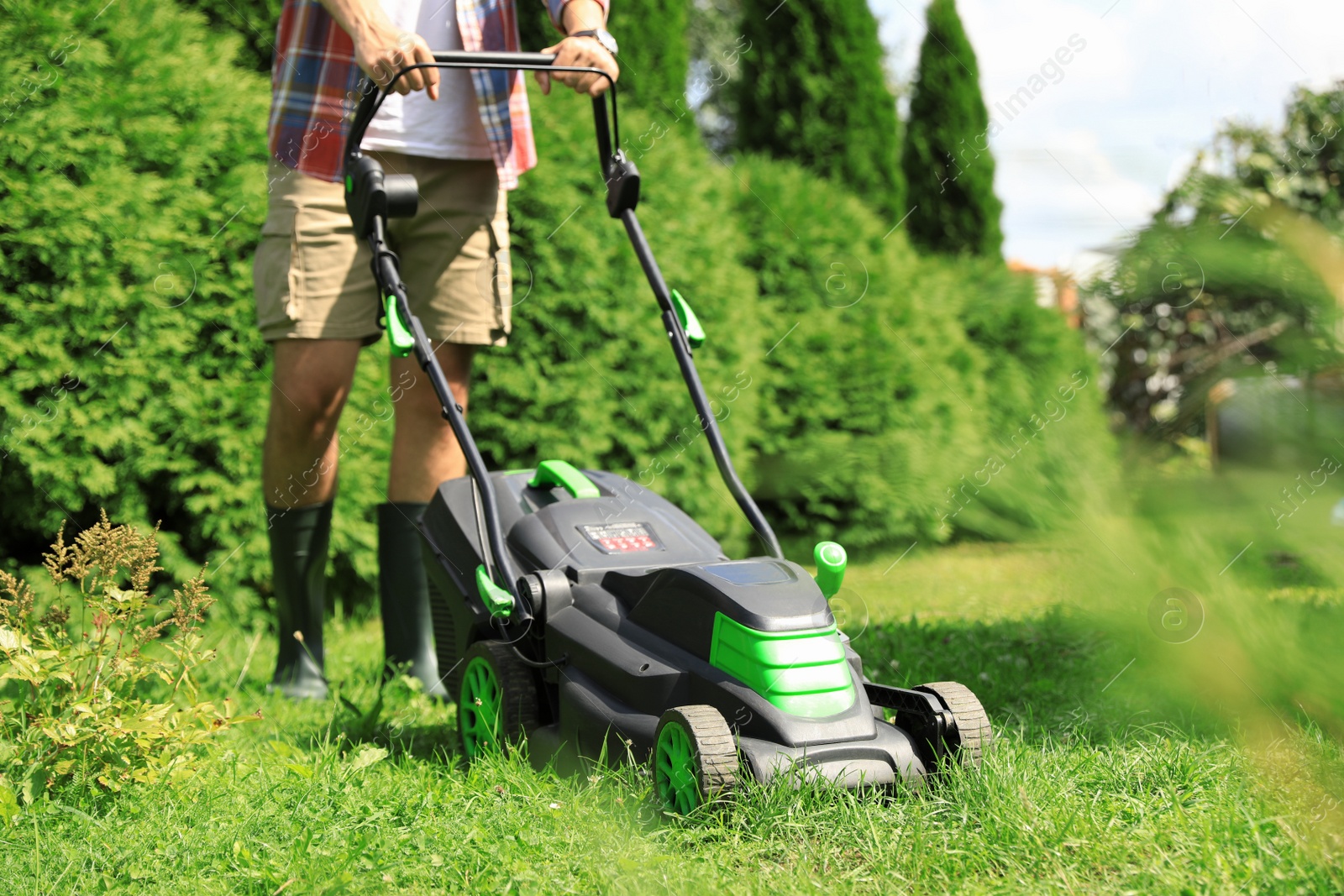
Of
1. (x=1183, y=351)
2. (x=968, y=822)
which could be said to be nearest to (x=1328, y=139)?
(x=1183, y=351)

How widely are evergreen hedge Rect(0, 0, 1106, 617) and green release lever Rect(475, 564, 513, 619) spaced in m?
0.64

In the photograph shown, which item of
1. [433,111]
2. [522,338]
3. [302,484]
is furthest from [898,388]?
[302,484]

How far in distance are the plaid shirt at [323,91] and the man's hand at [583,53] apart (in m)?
0.07

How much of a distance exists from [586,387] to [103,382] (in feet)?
5.26

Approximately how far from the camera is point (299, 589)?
2.61 metres

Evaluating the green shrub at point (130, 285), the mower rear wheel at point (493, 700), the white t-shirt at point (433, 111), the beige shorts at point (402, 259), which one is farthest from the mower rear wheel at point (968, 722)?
the green shrub at point (130, 285)

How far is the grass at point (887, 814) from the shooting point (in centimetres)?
65

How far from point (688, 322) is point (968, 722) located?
0.95 meters

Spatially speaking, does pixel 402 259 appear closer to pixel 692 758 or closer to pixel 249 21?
pixel 692 758

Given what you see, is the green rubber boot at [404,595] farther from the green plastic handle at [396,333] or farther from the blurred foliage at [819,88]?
the blurred foliage at [819,88]

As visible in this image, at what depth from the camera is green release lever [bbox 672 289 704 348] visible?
7.21 feet

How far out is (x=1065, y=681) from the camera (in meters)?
2.21

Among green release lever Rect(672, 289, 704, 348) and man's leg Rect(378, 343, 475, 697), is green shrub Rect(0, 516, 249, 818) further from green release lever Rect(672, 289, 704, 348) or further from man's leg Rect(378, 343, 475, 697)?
green release lever Rect(672, 289, 704, 348)

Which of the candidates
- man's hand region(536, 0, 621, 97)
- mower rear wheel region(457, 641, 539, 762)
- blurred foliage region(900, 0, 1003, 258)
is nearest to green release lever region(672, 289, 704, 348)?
man's hand region(536, 0, 621, 97)
